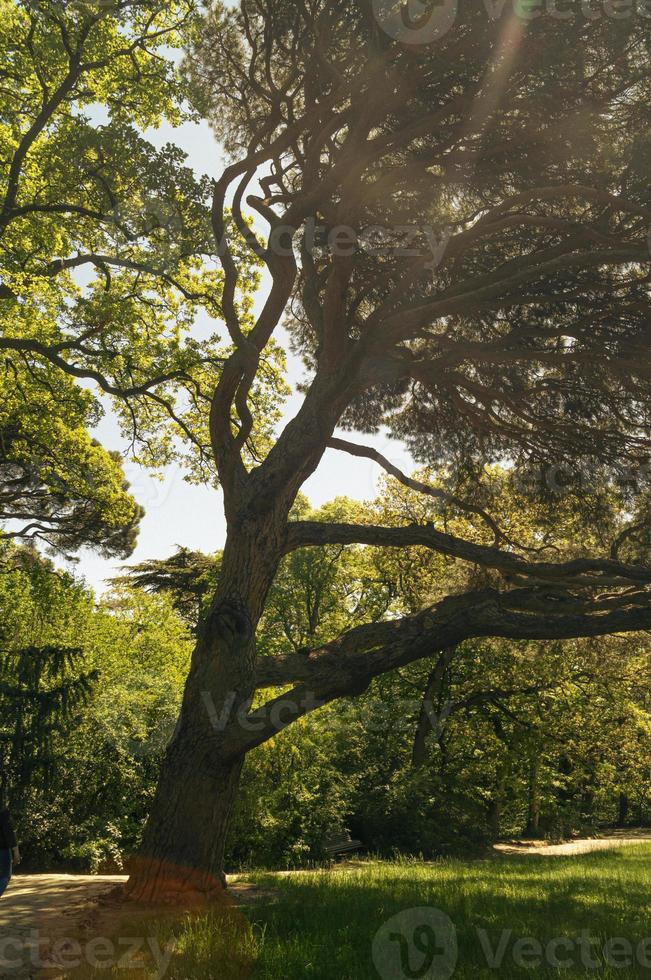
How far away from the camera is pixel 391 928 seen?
6637mm

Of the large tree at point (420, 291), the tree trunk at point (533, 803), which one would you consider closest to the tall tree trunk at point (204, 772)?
the large tree at point (420, 291)

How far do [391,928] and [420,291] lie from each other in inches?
Answer: 336

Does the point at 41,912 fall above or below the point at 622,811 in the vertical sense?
above

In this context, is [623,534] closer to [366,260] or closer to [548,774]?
[366,260]

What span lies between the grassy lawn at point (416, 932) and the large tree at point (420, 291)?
5.06ft

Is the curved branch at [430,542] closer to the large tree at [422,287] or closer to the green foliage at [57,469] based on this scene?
the large tree at [422,287]

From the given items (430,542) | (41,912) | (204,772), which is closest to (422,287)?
(430,542)

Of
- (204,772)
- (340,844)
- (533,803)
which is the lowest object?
(340,844)

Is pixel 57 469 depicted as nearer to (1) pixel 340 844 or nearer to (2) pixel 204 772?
(1) pixel 340 844

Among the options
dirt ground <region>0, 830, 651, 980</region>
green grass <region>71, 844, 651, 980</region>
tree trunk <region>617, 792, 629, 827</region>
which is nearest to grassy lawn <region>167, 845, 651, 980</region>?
green grass <region>71, 844, 651, 980</region>

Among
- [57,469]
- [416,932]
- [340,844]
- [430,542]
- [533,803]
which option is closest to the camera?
[416,932]

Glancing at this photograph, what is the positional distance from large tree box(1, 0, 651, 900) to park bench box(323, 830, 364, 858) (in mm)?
7398

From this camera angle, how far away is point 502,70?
29.2ft

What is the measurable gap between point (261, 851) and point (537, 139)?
1366 cm
